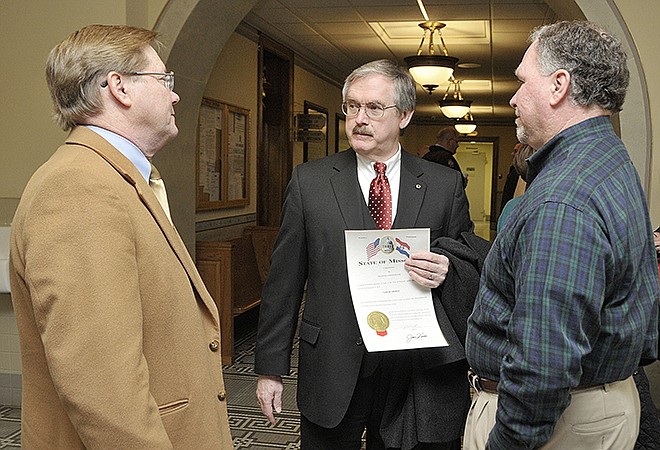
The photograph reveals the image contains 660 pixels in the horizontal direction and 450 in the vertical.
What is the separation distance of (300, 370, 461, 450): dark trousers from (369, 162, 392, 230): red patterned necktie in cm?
48

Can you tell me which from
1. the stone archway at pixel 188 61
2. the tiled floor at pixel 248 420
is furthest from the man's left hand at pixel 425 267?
the stone archway at pixel 188 61

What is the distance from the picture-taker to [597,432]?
1680 millimetres

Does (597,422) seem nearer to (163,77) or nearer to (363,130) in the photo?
(363,130)

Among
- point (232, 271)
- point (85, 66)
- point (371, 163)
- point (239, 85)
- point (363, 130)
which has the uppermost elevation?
point (239, 85)

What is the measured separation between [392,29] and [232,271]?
11.7 ft

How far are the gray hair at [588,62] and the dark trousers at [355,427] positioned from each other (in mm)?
1100

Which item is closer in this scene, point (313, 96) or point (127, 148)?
point (127, 148)

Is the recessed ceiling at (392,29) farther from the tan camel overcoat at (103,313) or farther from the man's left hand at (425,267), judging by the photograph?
the tan camel overcoat at (103,313)

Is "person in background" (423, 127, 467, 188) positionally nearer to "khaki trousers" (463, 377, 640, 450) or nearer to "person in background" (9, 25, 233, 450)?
"khaki trousers" (463, 377, 640, 450)

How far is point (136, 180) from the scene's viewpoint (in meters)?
1.62

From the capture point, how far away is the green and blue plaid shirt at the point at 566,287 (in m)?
1.46

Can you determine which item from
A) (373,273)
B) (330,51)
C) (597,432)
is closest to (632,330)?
(597,432)

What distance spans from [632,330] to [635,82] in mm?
2468

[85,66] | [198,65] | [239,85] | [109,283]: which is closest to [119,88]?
[85,66]
